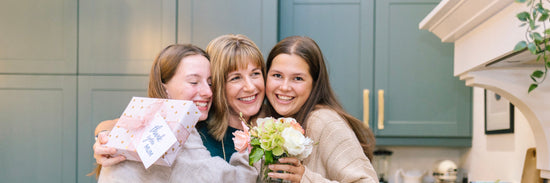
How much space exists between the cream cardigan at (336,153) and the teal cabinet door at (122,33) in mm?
1341


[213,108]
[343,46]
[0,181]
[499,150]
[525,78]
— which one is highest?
[343,46]

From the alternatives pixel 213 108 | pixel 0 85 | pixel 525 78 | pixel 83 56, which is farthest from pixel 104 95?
pixel 525 78

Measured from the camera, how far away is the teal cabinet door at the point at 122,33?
2732 millimetres

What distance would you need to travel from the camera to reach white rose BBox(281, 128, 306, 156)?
1.28 m

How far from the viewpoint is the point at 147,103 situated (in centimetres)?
131

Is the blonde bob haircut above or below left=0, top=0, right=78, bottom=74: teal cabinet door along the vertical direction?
below

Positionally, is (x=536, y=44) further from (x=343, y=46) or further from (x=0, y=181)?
(x=0, y=181)

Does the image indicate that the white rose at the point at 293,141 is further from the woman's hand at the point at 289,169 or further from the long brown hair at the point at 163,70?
the long brown hair at the point at 163,70

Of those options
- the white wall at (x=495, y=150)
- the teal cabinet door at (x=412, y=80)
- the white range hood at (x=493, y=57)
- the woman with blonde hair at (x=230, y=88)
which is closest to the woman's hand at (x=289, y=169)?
the woman with blonde hair at (x=230, y=88)

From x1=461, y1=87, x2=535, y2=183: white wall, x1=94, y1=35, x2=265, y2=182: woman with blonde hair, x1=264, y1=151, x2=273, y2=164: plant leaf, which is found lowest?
x1=461, y1=87, x2=535, y2=183: white wall

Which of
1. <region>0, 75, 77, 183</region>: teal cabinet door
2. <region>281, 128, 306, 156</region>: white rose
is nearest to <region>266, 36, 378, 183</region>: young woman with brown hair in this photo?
<region>281, 128, 306, 156</region>: white rose

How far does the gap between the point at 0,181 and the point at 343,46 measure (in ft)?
6.55

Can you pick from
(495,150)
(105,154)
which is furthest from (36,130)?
(495,150)

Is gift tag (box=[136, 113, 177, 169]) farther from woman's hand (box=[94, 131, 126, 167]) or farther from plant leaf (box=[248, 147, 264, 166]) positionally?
plant leaf (box=[248, 147, 264, 166])
